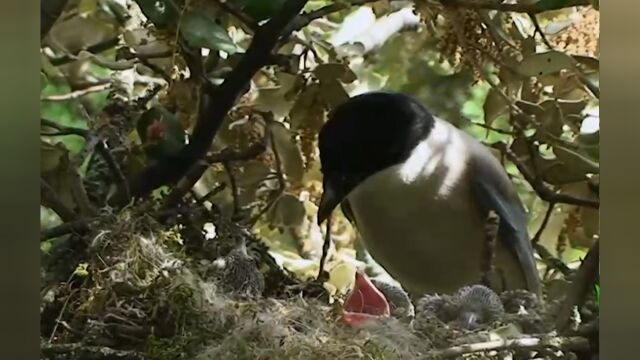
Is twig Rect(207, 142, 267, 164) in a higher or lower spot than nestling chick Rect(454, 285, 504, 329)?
higher

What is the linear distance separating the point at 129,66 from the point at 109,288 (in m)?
0.24

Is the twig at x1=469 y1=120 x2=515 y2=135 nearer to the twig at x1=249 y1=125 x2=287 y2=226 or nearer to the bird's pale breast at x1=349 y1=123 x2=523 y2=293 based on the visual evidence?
the bird's pale breast at x1=349 y1=123 x2=523 y2=293

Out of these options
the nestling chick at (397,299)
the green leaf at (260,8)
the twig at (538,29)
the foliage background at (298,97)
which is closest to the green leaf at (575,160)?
the foliage background at (298,97)

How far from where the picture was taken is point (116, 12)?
981 mm

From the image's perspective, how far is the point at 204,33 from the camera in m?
0.96

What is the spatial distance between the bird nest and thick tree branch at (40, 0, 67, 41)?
0.22m

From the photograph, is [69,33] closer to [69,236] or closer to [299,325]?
[69,236]

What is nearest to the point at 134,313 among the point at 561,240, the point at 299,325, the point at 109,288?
the point at 109,288

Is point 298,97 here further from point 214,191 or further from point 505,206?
point 505,206

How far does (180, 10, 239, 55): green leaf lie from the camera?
0.96 m

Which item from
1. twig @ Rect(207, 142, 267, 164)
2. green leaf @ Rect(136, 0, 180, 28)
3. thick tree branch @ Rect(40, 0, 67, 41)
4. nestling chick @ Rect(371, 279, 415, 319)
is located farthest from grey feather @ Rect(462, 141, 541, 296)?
thick tree branch @ Rect(40, 0, 67, 41)

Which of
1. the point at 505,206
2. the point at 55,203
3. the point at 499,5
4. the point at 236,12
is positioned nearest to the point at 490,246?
the point at 505,206

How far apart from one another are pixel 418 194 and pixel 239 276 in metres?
0.21

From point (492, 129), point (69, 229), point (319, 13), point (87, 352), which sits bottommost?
point (87, 352)
